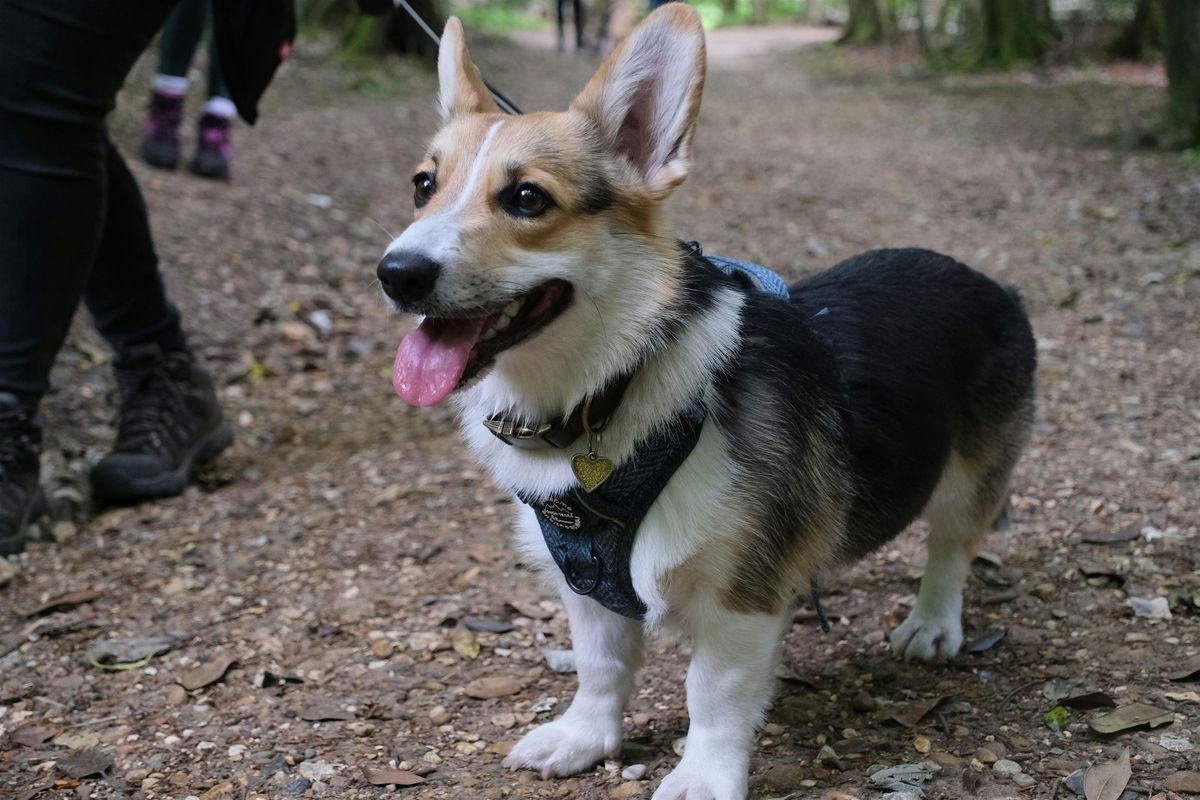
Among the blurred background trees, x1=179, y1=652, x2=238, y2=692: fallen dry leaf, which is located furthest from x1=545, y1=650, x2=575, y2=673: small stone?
the blurred background trees

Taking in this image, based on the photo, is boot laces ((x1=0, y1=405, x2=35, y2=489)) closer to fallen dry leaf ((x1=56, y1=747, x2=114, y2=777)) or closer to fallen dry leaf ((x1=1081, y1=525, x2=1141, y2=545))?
fallen dry leaf ((x1=56, y1=747, x2=114, y2=777))

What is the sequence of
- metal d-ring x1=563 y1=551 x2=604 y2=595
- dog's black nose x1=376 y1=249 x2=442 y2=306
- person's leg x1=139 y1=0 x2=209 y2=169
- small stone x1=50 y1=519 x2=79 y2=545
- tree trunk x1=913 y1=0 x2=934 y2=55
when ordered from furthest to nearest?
tree trunk x1=913 y1=0 x2=934 y2=55 → person's leg x1=139 y1=0 x2=209 y2=169 → small stone x1=50 y1=519 x2=79 y2=545 → metal d-ring x1=563 y1=551 x2=604 y2=595 → dog's black nose x1=376 y1=249 x2=442 y2=306

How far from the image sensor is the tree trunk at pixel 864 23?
24641mm

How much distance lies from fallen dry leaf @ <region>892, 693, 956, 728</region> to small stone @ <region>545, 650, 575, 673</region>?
0.87 m

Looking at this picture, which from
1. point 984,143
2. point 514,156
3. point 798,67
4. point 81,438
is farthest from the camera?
point 798,67

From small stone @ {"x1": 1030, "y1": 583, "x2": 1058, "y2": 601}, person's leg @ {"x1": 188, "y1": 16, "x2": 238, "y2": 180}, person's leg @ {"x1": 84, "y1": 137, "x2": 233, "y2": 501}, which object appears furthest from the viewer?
person's leg @ {"x1": 188, "y1": 16, "x2": 238, "y2": 180}

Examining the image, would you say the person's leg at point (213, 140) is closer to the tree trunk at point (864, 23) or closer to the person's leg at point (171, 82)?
the person's leg at point (171, 82)

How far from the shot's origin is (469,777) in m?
2.48

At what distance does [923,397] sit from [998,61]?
1606 cm

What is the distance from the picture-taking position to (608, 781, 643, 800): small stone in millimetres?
2422

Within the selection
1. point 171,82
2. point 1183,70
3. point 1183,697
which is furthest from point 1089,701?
point 1183,70

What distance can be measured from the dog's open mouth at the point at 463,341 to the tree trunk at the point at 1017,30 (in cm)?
1660

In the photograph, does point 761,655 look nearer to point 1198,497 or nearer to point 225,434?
point 1198,497

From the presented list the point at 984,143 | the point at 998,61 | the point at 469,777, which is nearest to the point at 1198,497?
the point at 469,777
